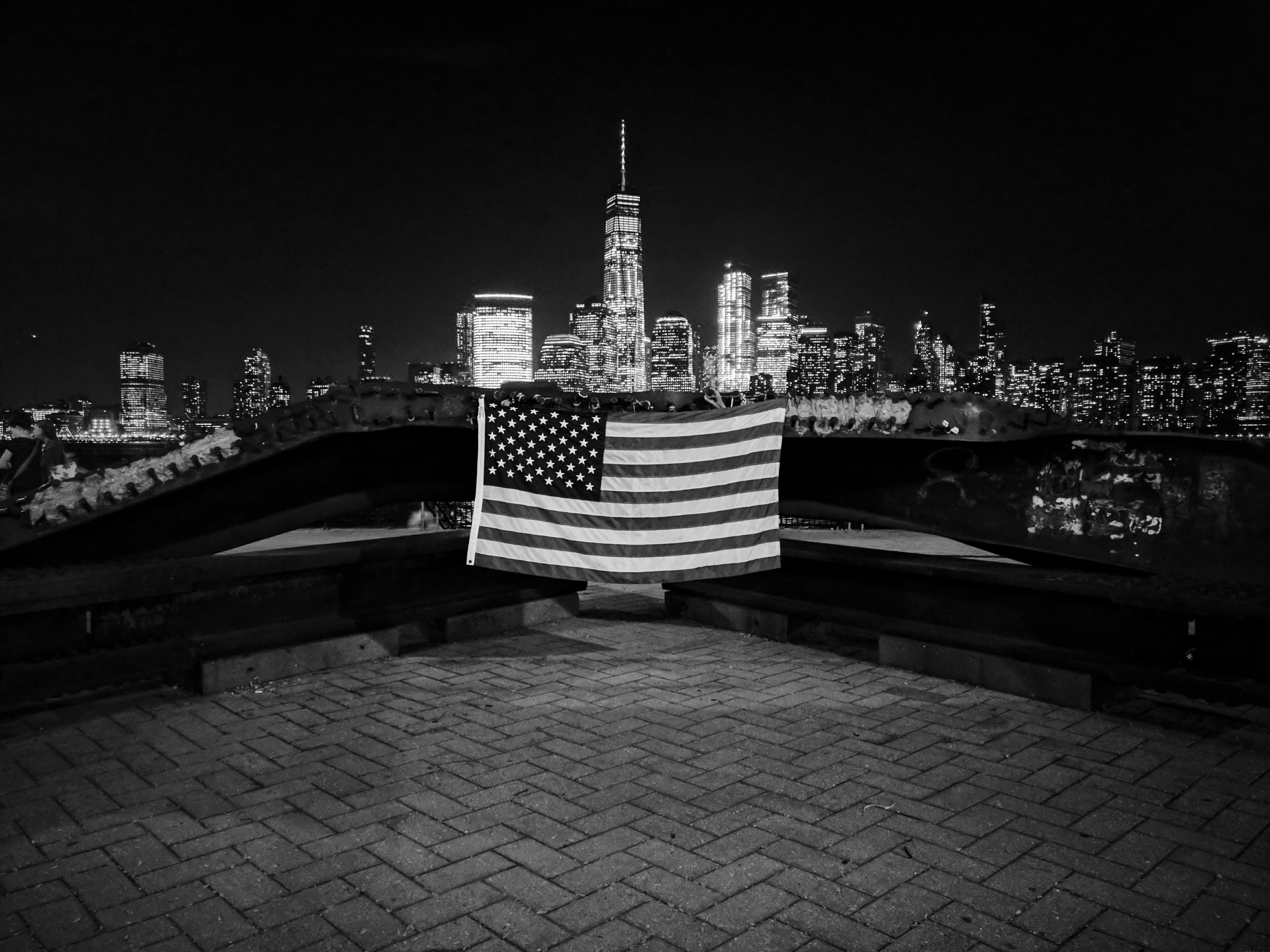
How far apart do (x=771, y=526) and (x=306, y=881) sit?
4459 millimetres

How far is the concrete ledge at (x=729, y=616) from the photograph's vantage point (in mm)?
8266

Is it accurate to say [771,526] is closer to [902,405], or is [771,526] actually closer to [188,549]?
[902,405]

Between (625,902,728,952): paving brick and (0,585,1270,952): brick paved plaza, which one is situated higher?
(625,902,728,952): paving brick

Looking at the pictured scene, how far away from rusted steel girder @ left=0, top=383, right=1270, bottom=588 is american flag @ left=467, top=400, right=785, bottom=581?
0.26 metres

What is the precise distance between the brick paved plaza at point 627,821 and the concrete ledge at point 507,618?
1416 millimetres

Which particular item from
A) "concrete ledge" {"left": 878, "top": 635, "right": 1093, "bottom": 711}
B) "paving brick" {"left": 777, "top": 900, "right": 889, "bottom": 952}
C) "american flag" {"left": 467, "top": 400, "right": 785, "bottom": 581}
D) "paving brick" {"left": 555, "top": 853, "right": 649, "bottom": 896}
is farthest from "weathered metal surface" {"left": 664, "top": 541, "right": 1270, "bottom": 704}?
"paving brick" {"left": 555, "top": 853, "right": 649, "bottom": 896}

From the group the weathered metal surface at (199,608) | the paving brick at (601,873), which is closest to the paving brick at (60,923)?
the paving brick at (601,873)

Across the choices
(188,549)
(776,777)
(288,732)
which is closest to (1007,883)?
(776,777)

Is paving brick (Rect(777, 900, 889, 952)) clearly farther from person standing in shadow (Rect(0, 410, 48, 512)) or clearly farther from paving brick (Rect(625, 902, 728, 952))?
person standing in shadow (Rect(0, 410, 48, 512))

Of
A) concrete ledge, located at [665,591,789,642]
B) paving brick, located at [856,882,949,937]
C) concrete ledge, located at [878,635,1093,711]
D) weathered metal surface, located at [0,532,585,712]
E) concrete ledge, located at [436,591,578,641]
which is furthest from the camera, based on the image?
concrete ledge, located at [665,591,789,642]

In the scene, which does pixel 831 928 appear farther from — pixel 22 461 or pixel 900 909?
pixel 22 461

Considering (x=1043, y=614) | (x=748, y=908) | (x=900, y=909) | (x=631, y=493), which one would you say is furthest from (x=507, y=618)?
(x=900, y=909)

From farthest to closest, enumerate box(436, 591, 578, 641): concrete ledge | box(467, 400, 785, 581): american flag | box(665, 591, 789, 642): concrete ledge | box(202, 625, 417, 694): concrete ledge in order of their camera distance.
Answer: box(665, 591, 789, 642): concrete ledge < box(436, 591, 578, 641): concrete ledge < box(467, 400, 785, 581): american flag < box(202, 625, 417, 694): concrete ledge

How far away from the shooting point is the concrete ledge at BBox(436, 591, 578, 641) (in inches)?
321
